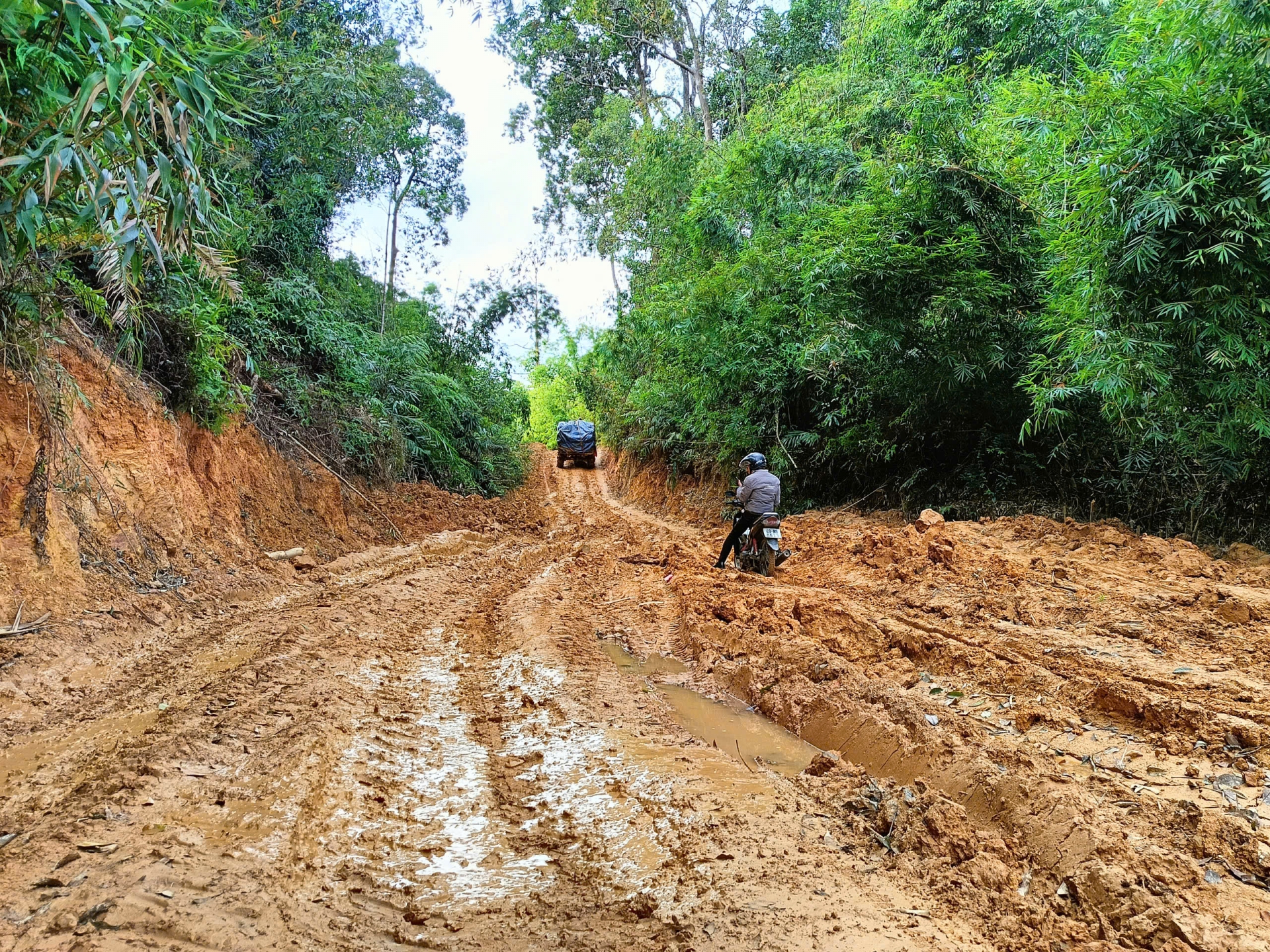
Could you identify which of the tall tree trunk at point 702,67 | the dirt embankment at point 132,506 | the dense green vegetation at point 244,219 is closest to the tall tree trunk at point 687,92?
the tall tree trunk at point 702,67

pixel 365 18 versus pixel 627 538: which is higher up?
pixel 365 18

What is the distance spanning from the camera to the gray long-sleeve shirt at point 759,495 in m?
8.61

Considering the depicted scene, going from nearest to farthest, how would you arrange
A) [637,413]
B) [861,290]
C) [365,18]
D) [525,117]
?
[861,290]
[365,18]
[637,413]
[525,117]

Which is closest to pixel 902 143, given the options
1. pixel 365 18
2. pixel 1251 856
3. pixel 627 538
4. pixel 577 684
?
pixel 627 538

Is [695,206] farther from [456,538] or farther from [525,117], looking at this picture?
[525,117]

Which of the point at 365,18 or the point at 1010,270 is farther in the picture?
the point at 365,18

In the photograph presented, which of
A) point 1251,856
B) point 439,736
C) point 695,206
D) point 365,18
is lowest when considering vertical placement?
point 439,736

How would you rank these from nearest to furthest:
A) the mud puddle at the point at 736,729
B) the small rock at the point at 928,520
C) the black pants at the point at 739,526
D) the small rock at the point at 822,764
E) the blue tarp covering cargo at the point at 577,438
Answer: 1. the small rock at the point at 822,764
2. the mud puddle at the point at 736,729
3. the small rock at the point at 928,520
4. the black pants at the point at 739,526
5. the blue tarp covering cargo at the point at 577,438

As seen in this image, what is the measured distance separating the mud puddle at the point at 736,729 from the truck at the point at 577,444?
2528 centimetres

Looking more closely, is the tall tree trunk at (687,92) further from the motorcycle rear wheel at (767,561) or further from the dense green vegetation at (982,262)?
the motorcycle rear wheel at (767,561)

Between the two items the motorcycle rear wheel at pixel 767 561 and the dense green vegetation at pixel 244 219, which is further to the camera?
the motorcycle rear wheel at pixel 767 561

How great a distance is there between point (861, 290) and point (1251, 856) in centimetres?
779

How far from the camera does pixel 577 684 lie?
4617mm

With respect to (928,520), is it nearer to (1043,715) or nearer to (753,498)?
(753,498)
